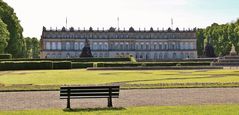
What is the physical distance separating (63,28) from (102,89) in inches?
4630

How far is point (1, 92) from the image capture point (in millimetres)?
20734

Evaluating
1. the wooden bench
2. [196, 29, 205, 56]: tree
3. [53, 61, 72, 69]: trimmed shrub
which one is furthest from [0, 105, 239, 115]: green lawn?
[196, 29, 205, 56]: tree

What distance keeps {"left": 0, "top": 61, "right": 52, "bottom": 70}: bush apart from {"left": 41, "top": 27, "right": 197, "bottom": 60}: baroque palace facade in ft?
261

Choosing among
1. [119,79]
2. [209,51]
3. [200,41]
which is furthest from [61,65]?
[200,41]

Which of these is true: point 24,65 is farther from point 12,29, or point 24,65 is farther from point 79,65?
point 12,29

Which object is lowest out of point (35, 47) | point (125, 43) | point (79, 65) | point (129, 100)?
point (129, 100)

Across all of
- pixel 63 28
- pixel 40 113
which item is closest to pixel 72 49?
pixel 63 28

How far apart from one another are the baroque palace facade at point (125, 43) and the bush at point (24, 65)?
79459 millimetres

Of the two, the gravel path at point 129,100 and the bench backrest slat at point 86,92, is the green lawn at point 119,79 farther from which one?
the bench backrest slat at point 86,92

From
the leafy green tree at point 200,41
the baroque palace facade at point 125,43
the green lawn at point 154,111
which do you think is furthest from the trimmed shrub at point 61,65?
the leafy green tree at point 200,41

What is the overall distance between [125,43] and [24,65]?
85.1 m

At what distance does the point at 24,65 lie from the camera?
50.5 m

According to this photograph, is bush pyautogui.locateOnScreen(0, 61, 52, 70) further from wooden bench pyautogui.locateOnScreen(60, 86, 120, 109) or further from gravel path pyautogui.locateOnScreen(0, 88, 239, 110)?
wooden bench pyautogui.locateOnScreen(60, 86, 120, 109)

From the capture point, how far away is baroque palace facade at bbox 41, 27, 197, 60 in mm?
131500
